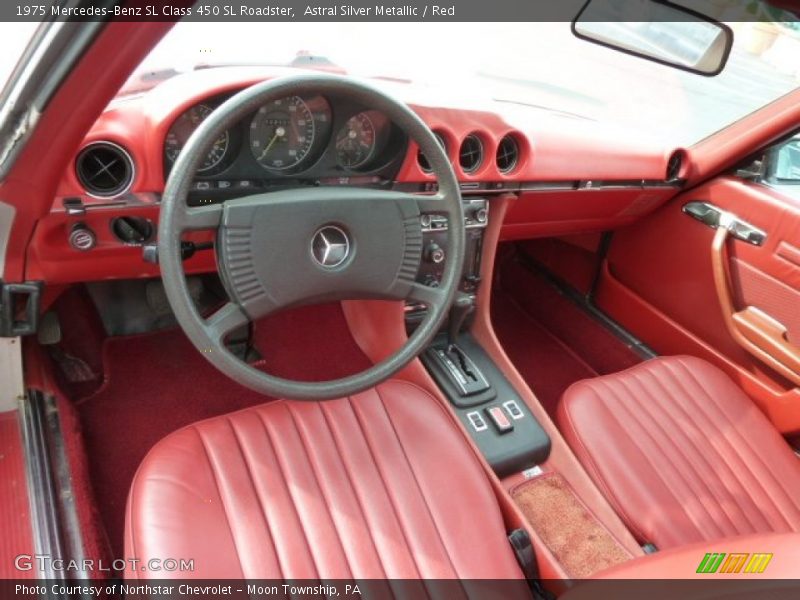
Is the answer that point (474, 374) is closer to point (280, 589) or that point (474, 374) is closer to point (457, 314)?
point (457, 314)

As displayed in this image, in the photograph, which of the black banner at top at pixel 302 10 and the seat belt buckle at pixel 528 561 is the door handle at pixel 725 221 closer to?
the black banner at top at pixel 302 10

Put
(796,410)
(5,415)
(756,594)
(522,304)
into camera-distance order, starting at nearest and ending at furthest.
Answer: (756,594) < (5,415) < (796,410) < (522,304)

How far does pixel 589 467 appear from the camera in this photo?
171cm

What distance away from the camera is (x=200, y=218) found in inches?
45.2

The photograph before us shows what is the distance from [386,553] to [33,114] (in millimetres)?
1000

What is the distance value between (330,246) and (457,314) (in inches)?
30.7

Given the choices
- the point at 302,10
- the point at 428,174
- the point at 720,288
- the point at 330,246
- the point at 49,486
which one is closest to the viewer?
the point at 330,246

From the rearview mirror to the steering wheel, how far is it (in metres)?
0.88

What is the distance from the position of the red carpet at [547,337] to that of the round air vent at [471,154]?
1055mm

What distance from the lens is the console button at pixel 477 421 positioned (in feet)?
5.86

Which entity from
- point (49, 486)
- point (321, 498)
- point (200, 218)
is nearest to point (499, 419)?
point (321, 498)

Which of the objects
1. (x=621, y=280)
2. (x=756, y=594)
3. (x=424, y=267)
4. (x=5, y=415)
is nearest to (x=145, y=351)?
(x=5, y=415)

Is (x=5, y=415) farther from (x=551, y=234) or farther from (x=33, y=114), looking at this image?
(x=551, y=234)

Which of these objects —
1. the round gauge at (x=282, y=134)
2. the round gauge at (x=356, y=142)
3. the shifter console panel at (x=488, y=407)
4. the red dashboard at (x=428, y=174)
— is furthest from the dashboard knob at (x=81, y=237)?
the shifter console panel at (x=488, y=407)
